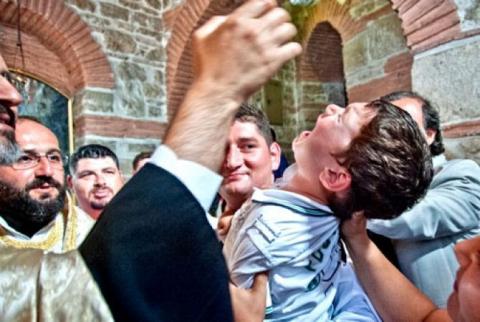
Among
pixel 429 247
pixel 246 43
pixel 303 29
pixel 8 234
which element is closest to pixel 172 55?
pixel 303 29

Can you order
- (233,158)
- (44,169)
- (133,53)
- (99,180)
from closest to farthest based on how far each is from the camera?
(233,158) < (44,169) < (99,180) < (133,53)

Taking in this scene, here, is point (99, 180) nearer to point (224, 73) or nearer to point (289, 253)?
point (289, 253)

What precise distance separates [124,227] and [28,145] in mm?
1985

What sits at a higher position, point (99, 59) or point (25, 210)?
point (99, 59)

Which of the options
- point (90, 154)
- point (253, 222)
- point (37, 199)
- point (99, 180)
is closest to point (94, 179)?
point (99, 180)

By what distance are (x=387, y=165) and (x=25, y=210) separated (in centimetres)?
186

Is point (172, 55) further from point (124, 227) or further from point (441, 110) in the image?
point (124, 227)

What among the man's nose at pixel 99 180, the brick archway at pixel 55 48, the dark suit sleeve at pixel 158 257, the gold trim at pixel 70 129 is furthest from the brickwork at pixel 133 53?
the dark suit sleeve at pixel 158 257

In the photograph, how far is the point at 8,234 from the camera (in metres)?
2.05

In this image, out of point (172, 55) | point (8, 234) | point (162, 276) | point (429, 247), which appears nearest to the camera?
point (162, 276)

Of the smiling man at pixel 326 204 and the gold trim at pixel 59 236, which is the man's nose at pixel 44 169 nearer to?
the gold trim at pixel 59 236

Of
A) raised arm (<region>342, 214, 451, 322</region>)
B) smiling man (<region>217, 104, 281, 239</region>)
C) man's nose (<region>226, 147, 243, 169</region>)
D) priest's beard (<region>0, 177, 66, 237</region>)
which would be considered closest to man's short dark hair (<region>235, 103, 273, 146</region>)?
smiling man (<region>217, 104, 281, 239</region>)

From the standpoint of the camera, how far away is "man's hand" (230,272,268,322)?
0.96 m

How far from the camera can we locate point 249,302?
0.98 m
